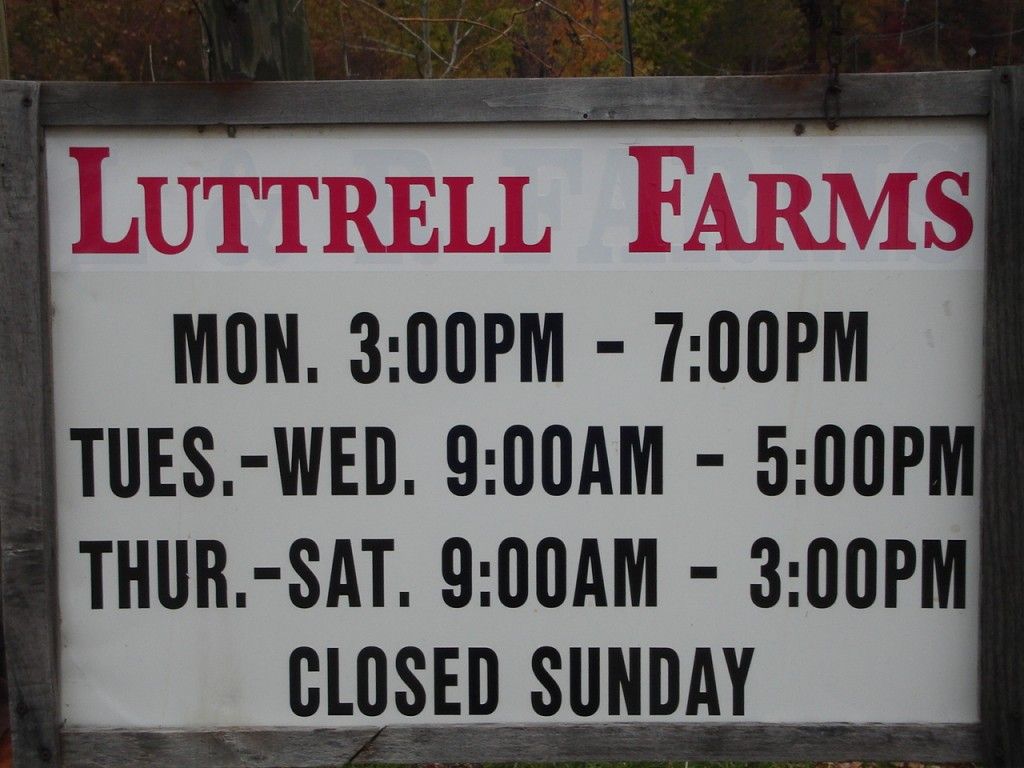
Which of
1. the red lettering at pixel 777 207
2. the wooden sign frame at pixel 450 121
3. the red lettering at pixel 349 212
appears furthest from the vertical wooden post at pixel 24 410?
the red lettering at pixel 777 207

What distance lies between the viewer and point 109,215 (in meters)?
2.69

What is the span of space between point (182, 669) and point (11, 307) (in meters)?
0.93

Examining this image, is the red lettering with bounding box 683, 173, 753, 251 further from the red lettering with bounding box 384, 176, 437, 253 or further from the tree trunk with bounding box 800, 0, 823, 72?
the red lettering with bounding box 384, 176, 437, 253

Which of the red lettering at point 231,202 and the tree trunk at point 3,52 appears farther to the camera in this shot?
the tree trunk at point 3,52

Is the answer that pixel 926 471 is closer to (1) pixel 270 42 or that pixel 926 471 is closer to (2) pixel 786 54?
(1) pixel 270 42

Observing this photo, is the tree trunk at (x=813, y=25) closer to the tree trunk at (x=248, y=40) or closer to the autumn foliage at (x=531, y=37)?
the autumn foliage at (x=531, y=37)

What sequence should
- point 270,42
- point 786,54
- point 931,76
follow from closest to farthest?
point 931,76 < point 270,42 < point 786,54

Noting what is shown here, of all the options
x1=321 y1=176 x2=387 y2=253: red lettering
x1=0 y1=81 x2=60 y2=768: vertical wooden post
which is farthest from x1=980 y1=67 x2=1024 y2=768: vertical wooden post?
x1=0 y1=81 x2=60 y2=768: vertical wooden post

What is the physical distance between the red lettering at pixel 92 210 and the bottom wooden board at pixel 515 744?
114 centimetres

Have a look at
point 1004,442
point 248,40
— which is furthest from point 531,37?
point 1004,442

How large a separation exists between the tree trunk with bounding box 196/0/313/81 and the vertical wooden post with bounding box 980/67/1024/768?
281 cm

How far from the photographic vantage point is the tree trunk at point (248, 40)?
4.38 m

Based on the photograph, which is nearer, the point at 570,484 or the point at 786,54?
the point at 570,484

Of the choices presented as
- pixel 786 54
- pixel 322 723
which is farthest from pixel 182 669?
pixel 786 54
